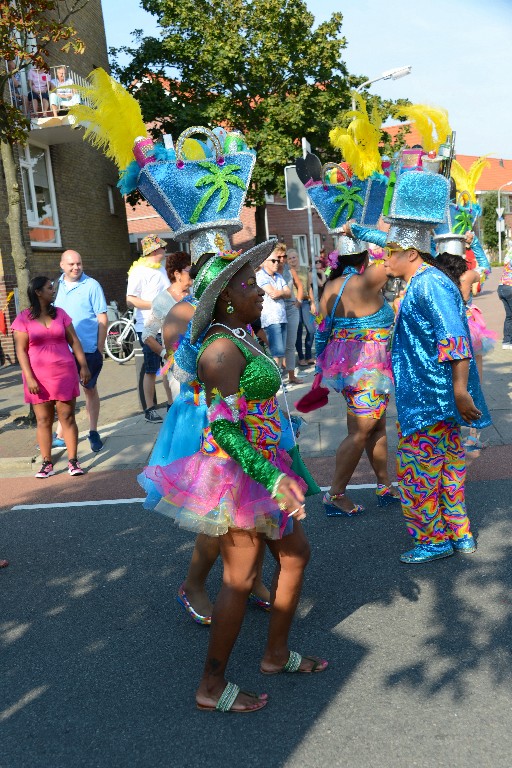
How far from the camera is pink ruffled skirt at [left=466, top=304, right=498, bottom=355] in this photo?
6.62 meters

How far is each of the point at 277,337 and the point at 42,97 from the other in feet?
32.8

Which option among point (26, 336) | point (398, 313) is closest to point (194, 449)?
point (398, 313)

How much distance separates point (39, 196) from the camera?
17297 mm

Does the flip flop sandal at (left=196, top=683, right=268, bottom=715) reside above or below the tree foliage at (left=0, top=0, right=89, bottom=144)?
below

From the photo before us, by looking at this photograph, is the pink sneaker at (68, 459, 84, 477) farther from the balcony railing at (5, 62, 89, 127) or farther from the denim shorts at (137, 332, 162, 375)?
the balcony railing at (5, 62, 89, 127)

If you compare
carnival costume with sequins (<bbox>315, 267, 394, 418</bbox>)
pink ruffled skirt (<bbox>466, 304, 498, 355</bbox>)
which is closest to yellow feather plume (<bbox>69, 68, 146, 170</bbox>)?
carnival costume with sequins (<bbox>315, 267, 394, 418</bbox>)

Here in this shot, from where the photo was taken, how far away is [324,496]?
583 centimetres

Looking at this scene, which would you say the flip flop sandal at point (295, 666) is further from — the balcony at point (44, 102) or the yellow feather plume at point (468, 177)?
the balcony at point (44, 102)

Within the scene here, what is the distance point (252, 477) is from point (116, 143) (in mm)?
2440

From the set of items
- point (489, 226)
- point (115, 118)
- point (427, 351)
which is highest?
point (115, 118)

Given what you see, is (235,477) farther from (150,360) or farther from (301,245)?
(301,245)

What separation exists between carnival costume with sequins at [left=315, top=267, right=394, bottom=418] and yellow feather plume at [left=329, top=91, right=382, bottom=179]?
708 mm

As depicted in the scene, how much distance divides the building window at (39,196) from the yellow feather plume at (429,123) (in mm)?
12465

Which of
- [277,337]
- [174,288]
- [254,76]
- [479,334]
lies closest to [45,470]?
[174,288]
